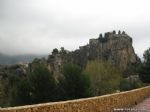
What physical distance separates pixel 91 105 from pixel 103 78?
6591cm

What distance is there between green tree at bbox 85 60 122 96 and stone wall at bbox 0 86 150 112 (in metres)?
47.1

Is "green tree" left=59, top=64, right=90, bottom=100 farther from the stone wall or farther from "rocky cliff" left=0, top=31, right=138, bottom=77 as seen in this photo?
"rocky cliff" left=0, top=31, right=138, bottom=77

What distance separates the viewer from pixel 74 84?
52.6 m

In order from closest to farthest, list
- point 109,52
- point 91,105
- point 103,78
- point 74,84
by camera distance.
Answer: point 91,105 → point 74,84 → point 103,78 → point 109,52

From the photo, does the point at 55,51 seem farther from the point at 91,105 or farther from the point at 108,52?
the point at 91,105

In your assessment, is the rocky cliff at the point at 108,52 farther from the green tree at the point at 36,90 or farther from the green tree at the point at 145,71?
the green tree at the point at 36,90

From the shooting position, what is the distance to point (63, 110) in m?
12.6

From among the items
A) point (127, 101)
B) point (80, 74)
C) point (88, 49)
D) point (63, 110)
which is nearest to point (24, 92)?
point (80, 74)

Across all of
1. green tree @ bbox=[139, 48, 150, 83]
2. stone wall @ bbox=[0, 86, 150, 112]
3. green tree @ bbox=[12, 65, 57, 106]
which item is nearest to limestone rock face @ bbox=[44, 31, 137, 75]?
green tree @ bbox=[139, 48, 150, 83]

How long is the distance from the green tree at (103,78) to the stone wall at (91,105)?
47.1 meters

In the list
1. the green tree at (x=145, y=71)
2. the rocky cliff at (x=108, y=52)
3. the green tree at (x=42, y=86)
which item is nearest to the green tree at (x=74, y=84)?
the green tree at (x=42, y=86)

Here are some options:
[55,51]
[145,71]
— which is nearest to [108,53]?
[55,51]

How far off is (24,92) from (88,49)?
299ft

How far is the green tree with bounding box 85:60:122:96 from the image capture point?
76125 millimetres
